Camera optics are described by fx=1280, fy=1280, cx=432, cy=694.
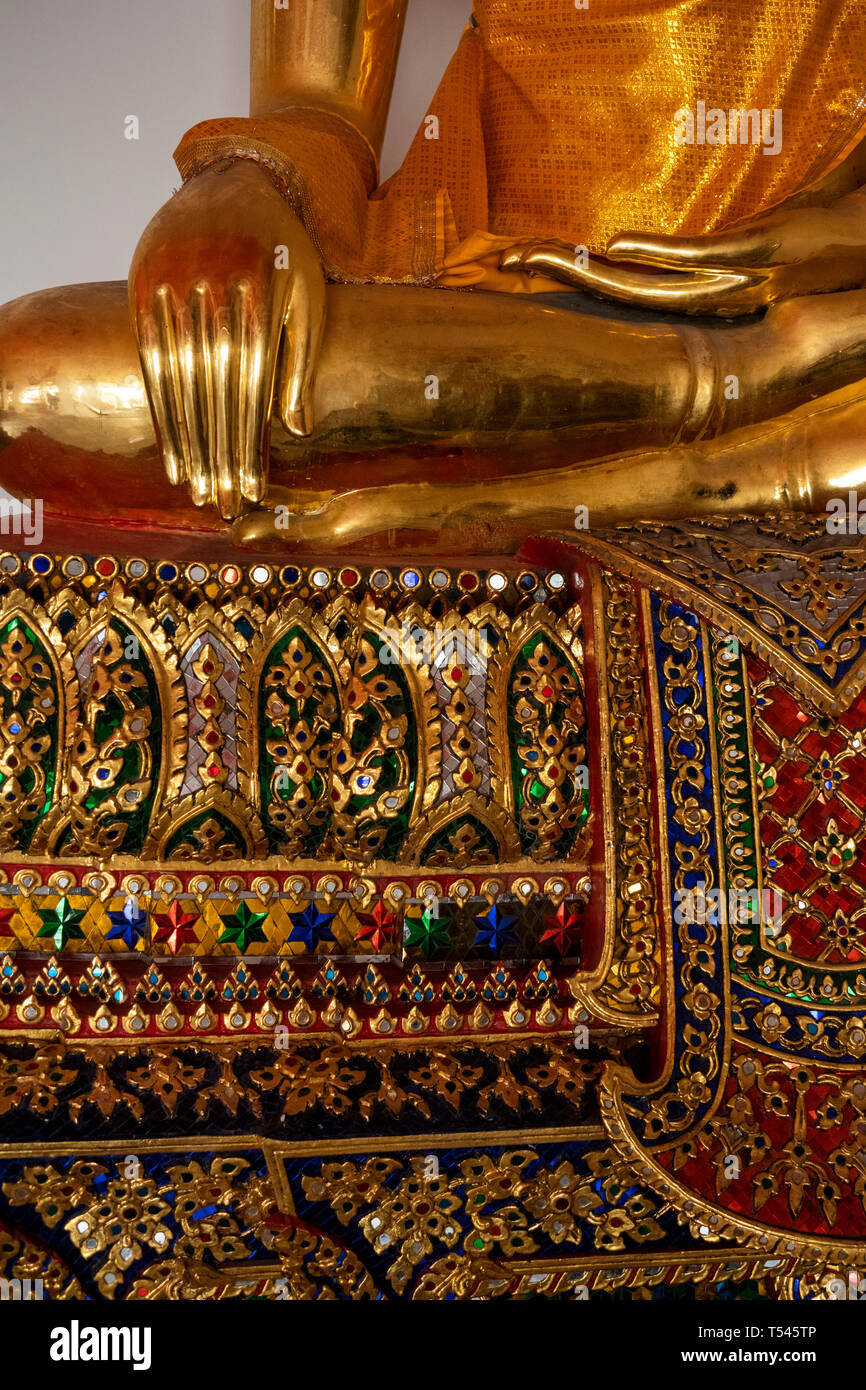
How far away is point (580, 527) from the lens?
1193 millimetres

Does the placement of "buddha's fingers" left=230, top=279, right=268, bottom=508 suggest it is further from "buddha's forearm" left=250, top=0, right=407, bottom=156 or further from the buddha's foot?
"buddha's forearm" left=250, top=0, right=407, bottom=156

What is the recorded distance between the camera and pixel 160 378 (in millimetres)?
1018

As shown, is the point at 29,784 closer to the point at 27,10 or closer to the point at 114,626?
the point at 114,626

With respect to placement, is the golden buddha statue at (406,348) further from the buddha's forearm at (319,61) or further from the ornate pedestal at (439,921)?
the ornate pedestal at (439,921)

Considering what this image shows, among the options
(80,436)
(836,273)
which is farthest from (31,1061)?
(836,273)

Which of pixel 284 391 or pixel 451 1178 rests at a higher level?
pixel 284 391

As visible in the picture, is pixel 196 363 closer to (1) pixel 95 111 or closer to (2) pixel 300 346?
(2) pixel 300 346

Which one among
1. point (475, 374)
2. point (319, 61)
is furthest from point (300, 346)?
point (319, 61)

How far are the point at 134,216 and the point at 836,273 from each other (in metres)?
1.03

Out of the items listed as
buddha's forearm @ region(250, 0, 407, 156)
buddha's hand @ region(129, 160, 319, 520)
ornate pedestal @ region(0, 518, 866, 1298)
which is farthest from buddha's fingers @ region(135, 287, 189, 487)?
buddha's forearm @ region(250, 0, 407, 156)

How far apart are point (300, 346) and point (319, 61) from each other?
0.67 m

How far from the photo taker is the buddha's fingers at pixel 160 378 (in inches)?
39.8

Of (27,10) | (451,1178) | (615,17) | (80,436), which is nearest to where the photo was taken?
(451,1178)

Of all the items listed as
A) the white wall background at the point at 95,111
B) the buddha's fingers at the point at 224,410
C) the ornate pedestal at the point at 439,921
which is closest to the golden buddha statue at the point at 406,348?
the buddha's fingers at the point at 224,410
